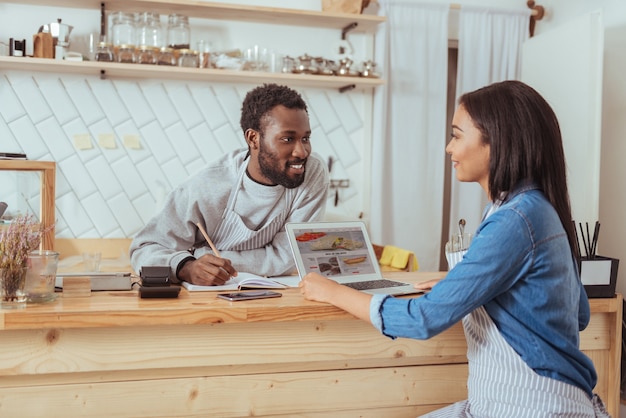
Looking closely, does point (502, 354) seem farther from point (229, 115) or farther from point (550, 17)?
point (550, 17)

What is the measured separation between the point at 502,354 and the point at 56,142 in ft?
9.37

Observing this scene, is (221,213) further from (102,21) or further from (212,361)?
(102,21)

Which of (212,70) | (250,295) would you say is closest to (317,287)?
(250,295)

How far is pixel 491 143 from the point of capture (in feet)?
5.00

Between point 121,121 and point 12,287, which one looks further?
point 121,121

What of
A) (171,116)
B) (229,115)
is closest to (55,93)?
(171,116)

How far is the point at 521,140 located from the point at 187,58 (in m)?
2.49

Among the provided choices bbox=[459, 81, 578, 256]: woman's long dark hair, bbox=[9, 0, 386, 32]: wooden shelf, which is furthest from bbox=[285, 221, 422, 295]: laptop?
bbox=[9, 0, 386, 32]: wooden shelf

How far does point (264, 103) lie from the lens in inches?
96.7

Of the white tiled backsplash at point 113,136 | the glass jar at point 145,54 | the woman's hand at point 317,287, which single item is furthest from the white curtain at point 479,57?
the woman's hand at point 317,287

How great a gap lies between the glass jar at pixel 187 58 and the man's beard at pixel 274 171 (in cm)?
142

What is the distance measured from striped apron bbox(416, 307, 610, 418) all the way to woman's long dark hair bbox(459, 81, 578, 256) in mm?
304

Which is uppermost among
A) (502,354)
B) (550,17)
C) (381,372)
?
(550,17)

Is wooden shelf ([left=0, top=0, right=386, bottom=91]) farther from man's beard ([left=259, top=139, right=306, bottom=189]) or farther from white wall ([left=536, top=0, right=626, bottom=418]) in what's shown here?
man's beard ([left=259, top=139, right=306, bottom=189])
